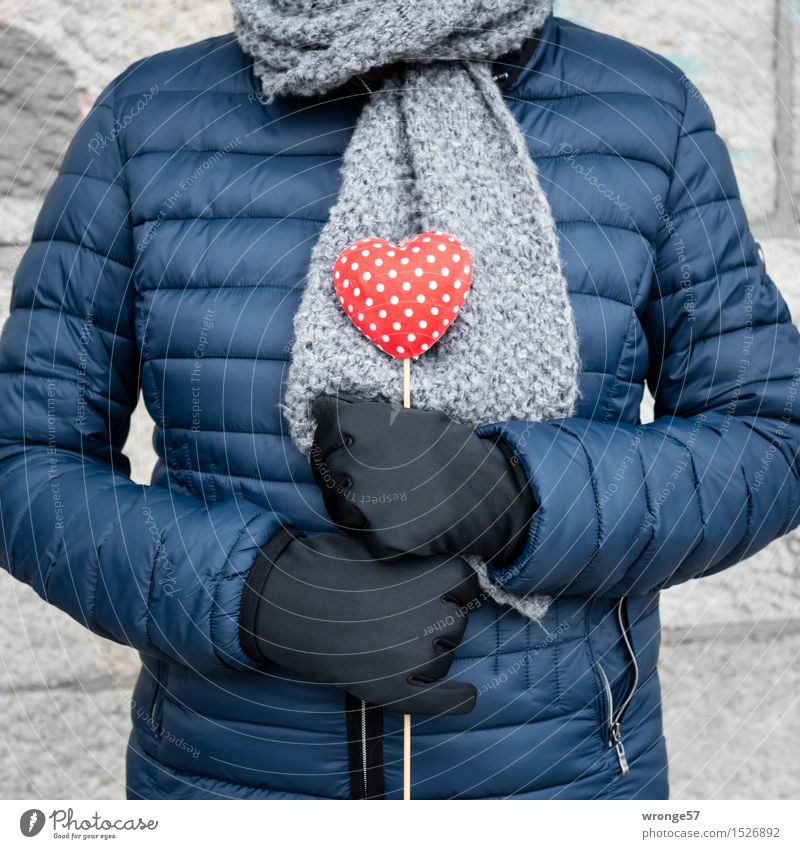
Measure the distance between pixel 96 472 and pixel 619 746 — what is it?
431 mm

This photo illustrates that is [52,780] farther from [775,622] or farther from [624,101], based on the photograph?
[624,101]

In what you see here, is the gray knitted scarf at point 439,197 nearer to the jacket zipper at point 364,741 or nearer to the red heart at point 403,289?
the red heart at point 403,289

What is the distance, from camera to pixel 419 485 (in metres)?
0.62

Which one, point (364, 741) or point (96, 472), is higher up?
point (96, 472)

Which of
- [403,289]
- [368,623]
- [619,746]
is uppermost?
[403,289]

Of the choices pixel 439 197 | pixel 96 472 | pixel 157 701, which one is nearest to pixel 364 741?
pixel 157 701

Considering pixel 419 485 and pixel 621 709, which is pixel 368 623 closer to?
pixel 419 485

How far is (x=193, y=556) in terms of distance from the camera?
0.65 meters

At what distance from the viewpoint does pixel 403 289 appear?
641 millimetres

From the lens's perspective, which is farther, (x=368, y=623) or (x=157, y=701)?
(x=157, y=701)

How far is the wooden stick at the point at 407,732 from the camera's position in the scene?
2.11 ft

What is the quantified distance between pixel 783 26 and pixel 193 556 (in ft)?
3.32

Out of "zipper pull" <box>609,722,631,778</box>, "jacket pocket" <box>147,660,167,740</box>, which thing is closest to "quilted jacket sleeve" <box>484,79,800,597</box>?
"zipper pull" <box>609,722,631,778</box>

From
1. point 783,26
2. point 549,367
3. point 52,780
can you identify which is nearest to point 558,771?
point 549,367
